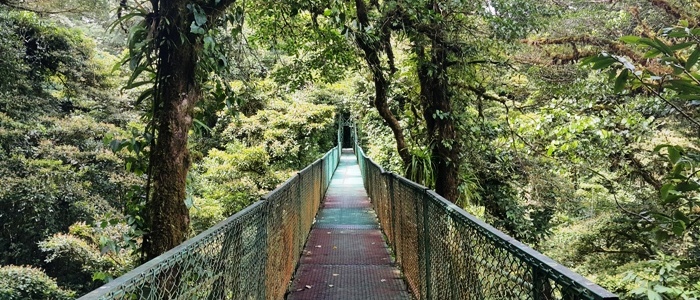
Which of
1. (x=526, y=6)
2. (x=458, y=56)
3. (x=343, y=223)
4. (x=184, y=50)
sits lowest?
(x=343, y=223)

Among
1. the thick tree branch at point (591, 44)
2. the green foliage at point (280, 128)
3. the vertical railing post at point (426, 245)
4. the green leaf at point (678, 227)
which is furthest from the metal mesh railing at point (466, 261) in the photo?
the green foliage at point (280, 128)

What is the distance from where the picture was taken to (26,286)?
27.1 ft

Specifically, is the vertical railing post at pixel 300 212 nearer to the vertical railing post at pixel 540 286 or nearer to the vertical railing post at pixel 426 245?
the vertical railing post at pixel 426 245

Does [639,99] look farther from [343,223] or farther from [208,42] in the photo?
[208,42]

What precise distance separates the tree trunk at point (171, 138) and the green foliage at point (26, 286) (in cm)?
725

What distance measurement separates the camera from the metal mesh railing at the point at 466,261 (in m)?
1.46

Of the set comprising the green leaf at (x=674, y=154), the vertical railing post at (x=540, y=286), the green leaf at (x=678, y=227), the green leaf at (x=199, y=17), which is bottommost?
the vertical railing post at (x=540, y=286)

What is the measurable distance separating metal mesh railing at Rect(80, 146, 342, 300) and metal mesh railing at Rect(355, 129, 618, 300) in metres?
1.29

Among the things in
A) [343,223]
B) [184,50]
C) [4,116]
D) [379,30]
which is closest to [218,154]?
[343,223]

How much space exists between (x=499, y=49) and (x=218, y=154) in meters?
7.74

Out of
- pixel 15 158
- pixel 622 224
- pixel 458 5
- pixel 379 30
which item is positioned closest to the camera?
pixel 458 5

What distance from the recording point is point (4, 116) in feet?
35.2

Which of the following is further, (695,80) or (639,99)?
(639,99)

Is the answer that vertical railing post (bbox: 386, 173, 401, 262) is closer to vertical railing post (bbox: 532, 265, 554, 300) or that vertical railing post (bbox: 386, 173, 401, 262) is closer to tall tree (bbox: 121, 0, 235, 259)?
tall tree (bbox: 121, 0, 235, 259)
